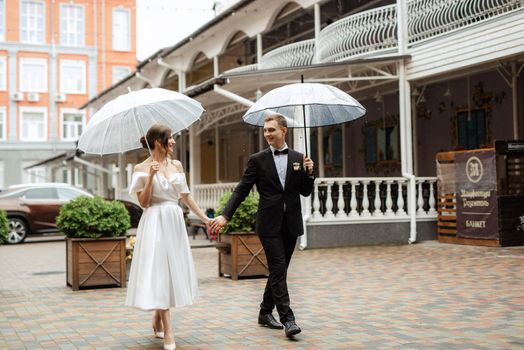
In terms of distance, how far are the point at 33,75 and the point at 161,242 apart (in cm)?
4355

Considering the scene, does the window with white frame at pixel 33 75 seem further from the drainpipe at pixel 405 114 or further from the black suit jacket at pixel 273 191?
the black suit jacket at pixel 273 191

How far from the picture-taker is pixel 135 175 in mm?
6266

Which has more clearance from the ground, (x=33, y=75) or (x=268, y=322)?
(x=33, y=75)

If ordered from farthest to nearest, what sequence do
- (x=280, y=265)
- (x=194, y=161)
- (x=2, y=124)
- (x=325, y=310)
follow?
(x=2, y=124) → (x=194, y=161) → (x=325, y=310) → (x=280, y=265)

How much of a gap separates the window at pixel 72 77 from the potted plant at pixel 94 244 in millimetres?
39445

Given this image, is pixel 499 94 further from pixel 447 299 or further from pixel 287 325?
pixel 287 325

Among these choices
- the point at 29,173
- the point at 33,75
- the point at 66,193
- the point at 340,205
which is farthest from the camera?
the point at 33,75

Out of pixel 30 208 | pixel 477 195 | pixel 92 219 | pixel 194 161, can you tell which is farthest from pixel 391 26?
pixel 30 208

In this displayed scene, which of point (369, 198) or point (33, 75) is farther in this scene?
point (33, 75)

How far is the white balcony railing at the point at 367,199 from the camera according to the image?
15461 mm

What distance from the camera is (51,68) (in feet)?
155

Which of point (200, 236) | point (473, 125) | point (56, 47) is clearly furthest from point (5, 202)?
point (56, 47)

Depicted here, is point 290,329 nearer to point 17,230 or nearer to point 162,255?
point 162,255

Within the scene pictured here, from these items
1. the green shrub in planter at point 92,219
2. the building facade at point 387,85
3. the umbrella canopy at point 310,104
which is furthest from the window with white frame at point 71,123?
the umbrella canopy at point 310,104
